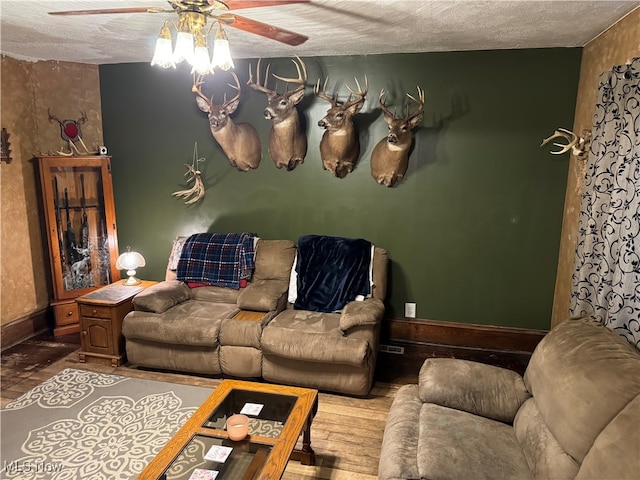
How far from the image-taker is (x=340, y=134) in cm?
377

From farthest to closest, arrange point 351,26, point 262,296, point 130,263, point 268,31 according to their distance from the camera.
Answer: point 130,263 < point 262,296 < point 351,26 < point 268,31

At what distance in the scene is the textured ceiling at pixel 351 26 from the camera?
101 inches

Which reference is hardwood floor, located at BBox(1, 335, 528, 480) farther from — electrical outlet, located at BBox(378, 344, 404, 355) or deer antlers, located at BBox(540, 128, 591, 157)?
deer antlers, located at BBox(540, 128, 591, 157)

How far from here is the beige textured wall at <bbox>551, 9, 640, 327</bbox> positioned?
2783 mm

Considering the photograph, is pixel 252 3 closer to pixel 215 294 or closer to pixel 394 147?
pixel 394 147

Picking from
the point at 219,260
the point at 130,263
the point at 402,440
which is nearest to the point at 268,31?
the point at 219,260

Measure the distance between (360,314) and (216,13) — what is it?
7.03 ft

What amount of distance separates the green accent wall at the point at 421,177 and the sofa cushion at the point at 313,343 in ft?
3.41

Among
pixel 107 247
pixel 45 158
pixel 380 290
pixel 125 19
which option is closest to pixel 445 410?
pixel 380 290

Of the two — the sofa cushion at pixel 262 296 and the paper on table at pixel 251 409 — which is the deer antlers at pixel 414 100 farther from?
the paper on table at pixel 251 409

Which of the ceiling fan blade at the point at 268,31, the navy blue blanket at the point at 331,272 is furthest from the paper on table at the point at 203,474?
the ceiling fan blade at the point at 268,31

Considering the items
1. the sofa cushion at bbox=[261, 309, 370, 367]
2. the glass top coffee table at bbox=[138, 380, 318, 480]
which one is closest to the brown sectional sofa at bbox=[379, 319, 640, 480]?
the glass top coffee table at bbox=[138, 380, 318, 480]

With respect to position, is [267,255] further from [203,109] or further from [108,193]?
[108,193]

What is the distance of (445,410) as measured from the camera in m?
2.30
